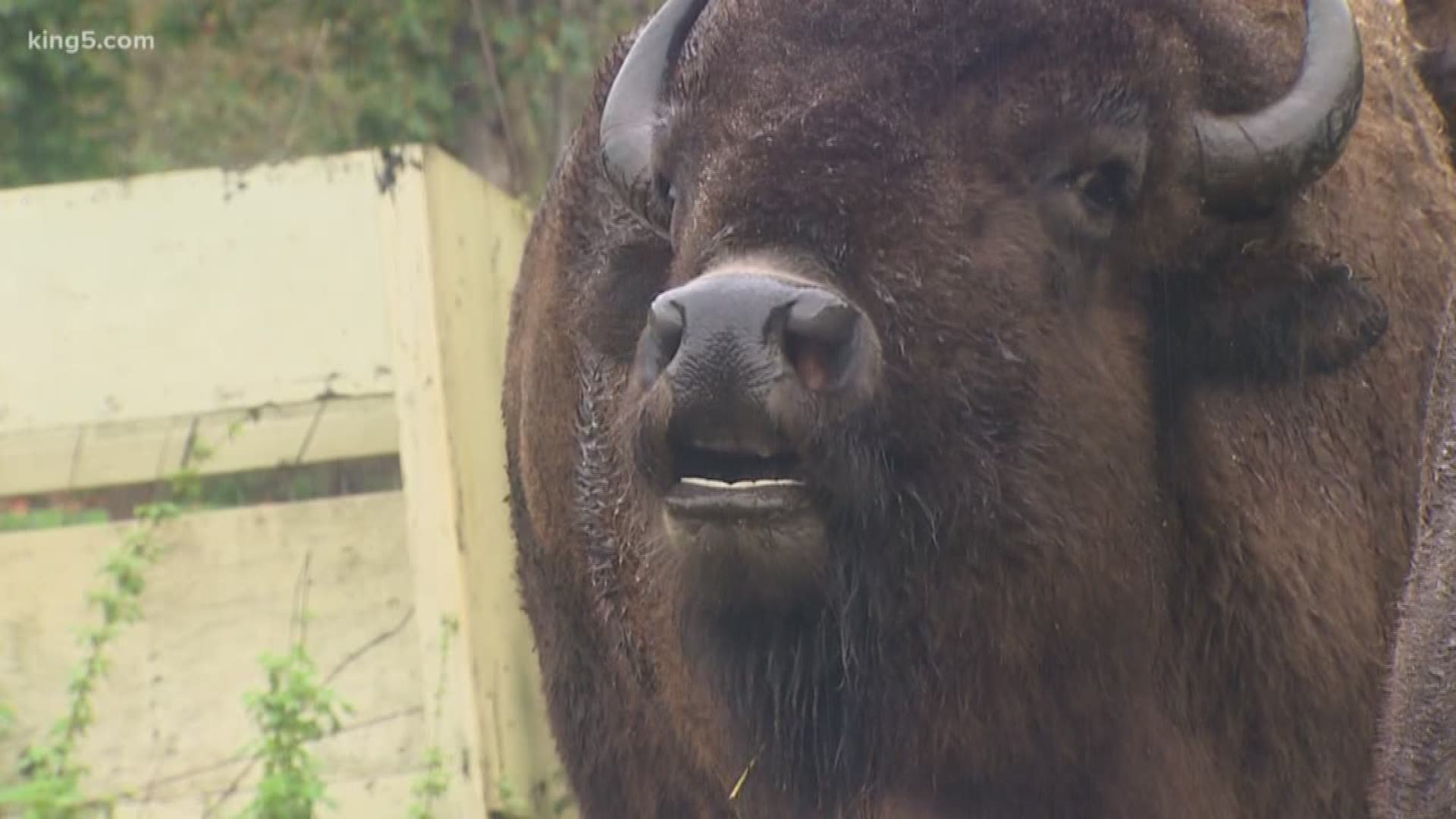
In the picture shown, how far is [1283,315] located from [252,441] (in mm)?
4375

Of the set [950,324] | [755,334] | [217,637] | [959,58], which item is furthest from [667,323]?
[217,637]

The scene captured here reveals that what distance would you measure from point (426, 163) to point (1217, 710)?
12.4 feet

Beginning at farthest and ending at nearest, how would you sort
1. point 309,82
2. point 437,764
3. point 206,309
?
point 309,82 < point 206,309 < point 437,764

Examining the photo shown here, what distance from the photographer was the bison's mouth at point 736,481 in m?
3.89

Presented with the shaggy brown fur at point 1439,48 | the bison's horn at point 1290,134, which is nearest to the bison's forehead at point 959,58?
the bison's horn at point 1290,134

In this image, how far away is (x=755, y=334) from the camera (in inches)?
146

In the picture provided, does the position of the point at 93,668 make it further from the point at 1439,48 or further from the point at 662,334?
the point at 1439,48

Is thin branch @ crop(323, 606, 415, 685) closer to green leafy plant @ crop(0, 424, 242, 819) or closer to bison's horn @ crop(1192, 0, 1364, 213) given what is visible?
green leafy plant @ crop(0, 424, 242, 819)

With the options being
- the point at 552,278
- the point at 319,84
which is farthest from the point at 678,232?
the point at 319,84

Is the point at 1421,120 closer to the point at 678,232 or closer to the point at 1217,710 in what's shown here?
the point at 1217,710

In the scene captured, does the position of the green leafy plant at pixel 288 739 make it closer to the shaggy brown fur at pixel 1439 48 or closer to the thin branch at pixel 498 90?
the shaggy brown fur at pixel 1439 48

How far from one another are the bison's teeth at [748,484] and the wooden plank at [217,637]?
11.5ft

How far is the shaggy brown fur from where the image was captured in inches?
239

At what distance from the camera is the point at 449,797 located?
711cm
